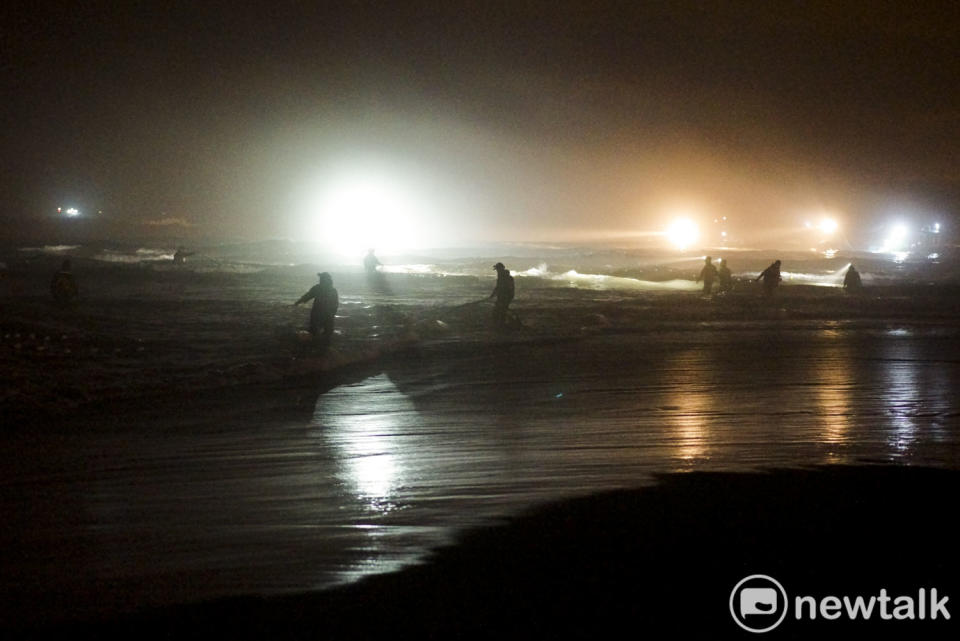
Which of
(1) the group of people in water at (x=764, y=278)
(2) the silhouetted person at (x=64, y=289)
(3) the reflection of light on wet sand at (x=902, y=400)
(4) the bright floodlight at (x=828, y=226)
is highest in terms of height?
(4) the bright floodlight at (x=828, y=226)

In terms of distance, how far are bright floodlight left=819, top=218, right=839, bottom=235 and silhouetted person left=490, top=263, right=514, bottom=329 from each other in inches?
3904

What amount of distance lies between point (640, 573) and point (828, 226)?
389ft

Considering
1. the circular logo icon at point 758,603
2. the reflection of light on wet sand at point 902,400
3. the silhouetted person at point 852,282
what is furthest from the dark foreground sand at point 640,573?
the silhouetted person at point 852,282

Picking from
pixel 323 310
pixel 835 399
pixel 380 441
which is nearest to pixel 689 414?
Result: pixel 835 399

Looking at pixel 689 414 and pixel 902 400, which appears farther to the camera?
pixel 902 400

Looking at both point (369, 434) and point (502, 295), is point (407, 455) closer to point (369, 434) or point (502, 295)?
point (369, 434)

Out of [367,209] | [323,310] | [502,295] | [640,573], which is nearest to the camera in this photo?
[640,573]

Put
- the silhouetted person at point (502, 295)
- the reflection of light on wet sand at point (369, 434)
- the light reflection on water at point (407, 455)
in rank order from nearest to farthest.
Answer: the light reflection on water at point (407, 455) < the reflection of light on wet sand at point (369, 434) < the silhouetted person at point (502, 295)

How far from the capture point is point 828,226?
116000 mm

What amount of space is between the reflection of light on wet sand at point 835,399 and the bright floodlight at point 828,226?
101958 mm

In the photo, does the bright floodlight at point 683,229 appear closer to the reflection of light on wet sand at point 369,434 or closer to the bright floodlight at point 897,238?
the bright floodlight at point 897,238

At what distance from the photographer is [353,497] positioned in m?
7.29

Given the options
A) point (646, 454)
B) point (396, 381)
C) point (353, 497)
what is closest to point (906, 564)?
point (646, 454)

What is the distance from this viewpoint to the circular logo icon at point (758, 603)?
5.04m
